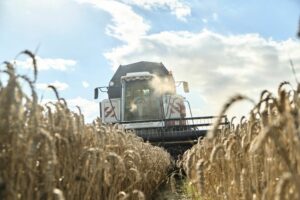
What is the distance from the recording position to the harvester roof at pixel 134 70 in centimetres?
1873

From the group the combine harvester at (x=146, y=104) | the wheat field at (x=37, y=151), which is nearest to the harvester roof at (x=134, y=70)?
the combine harvester at (x=146, y=104)

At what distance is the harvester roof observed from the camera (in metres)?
18.7

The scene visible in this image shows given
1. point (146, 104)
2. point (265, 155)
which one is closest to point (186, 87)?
point (146, 104)

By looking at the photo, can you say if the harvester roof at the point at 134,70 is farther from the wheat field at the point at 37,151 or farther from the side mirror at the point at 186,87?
the wheat field at the point at 37,151

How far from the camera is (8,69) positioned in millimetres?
2377

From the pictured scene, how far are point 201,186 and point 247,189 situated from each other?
1.24m

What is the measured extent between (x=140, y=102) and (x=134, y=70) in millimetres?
3232

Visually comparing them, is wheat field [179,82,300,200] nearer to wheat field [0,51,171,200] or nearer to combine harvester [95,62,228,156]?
wheat field [0,51,171,200]

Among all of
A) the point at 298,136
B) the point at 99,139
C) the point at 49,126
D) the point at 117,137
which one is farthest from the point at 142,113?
the point at 298,136

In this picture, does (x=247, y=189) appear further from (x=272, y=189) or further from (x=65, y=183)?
(x=65, y=183)

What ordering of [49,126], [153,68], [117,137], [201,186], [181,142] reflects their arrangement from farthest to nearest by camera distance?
1. [153,68]
2. [181,142]
3. [117,137]
4. [49,126]
5. [201,186]

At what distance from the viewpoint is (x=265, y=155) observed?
288cm

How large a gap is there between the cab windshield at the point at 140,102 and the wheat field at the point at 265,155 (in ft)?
34.8

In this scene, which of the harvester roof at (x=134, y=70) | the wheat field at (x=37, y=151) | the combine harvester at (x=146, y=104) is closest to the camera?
the wheat field at (x=37, y=151)
